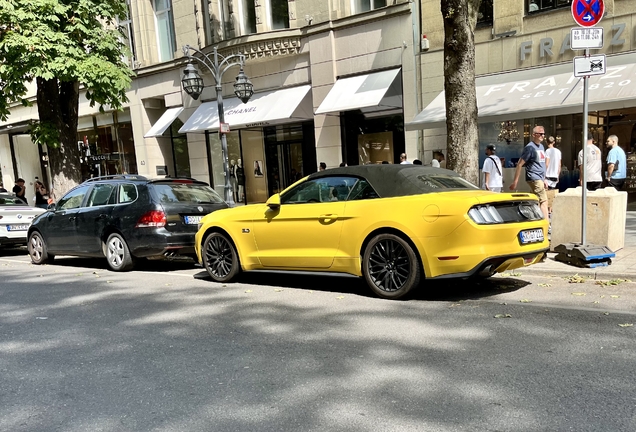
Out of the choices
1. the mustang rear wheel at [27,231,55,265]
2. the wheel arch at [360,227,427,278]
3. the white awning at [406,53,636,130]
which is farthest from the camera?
the white awning at [406,53,636,130]

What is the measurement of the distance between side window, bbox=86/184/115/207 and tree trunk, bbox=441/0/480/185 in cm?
609

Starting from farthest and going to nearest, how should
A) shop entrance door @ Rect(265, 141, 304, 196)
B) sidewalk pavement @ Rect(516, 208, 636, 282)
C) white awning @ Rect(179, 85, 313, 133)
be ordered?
shop entrance door @ Rect(265, 141, 304, 196), white awning @ Rect(179, 85, 313, 133), sidewalk pavement @ Rect(516, 208, 636, 282)

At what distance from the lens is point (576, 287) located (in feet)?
19.2

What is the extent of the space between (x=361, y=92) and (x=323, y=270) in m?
10.4

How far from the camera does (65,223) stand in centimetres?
927

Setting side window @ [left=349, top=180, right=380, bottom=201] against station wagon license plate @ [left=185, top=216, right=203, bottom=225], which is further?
station wagon license plate @ [left=185, top=216, right=203, bottom=225]

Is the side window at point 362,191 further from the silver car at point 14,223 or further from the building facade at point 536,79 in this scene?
the silver car at point 14,223

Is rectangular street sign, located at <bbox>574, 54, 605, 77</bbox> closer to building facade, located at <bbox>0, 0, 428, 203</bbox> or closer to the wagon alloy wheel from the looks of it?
the wagon alloy wheel

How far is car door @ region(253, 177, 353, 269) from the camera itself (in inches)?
234

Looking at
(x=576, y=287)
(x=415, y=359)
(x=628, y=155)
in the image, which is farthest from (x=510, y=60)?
(x=415, y=359)

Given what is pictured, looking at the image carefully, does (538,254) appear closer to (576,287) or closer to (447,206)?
(576,287)

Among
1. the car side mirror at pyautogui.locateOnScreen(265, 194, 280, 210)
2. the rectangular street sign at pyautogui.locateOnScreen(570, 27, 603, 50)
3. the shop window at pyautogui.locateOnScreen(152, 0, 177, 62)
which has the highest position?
the shop window at pyautogui.locateOnScreen(152, 0, 177, 62)

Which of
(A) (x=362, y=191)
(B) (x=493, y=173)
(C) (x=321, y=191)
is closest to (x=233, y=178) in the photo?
(B) (x=493, y=173)

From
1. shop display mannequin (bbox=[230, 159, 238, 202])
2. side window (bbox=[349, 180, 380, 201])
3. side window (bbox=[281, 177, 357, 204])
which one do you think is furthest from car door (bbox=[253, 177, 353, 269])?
shop display mannequin (bbox=[230, 159, 238, 202])
